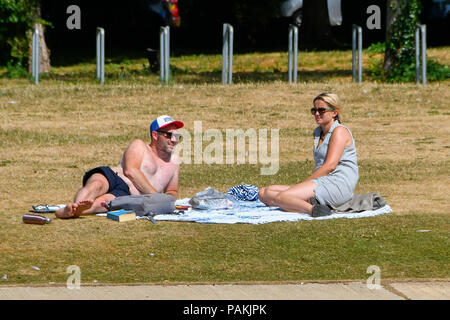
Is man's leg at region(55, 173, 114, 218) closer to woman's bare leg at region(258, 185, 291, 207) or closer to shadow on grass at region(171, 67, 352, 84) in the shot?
woman's bare leg at region(258, 185, 291, 207)

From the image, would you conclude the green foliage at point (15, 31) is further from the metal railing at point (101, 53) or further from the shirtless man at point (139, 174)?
the shirtless man at point (139, 174)

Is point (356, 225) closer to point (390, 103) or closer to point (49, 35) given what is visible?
point (390, 103)

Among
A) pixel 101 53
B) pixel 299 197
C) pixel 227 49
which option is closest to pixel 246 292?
pixel 299 197

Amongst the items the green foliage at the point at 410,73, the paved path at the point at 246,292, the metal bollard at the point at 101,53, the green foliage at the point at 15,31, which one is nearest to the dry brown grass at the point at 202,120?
the metal bollard at the point at 101,53

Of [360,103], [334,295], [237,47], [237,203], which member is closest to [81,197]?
[237,203]

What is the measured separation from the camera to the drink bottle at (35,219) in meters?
8.52

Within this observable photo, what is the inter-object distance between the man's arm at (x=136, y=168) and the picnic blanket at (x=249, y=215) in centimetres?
41

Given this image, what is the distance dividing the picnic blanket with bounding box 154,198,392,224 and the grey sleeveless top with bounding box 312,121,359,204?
Result: 19 cm

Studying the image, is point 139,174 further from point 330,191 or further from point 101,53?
point 101,53

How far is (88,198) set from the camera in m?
8.93

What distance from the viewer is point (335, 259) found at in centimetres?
725

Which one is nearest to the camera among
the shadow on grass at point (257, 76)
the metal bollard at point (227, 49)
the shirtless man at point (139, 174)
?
the shirtless man at point (139, 174)

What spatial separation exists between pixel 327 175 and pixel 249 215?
2.64 feet

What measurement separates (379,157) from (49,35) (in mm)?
18070
